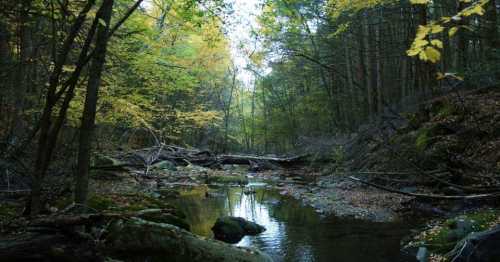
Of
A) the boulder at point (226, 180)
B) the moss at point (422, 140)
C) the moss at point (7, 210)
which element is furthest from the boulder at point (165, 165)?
the moss at point (7, 210)

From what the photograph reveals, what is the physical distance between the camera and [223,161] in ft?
77.0

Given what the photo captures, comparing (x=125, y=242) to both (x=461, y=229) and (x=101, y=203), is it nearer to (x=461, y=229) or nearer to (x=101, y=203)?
(x=101, y=203)

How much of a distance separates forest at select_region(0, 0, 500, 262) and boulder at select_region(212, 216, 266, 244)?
0.11ft

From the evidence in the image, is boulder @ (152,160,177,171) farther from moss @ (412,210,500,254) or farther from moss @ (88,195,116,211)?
moss @ (412,210,500,254)

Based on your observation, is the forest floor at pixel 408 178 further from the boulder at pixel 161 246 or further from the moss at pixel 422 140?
the boulder at pixel 161 246

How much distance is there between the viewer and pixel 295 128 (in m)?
34.1

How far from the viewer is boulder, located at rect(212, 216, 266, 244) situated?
26.6ft

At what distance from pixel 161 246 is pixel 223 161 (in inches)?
698

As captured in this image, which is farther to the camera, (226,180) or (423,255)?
(226,180)

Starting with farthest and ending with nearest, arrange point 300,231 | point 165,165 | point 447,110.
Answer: point 165,165 < point 447,110 < point 300,231

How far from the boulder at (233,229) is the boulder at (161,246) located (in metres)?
2.06

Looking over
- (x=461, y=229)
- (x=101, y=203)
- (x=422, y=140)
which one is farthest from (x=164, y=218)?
(x=422, y=140)

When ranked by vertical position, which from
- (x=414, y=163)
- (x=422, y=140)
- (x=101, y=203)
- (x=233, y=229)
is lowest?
(x=233, y=229)

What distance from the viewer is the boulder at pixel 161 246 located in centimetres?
568
